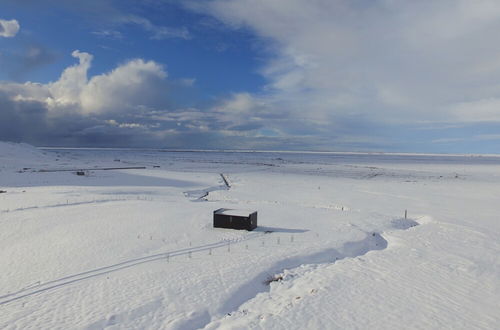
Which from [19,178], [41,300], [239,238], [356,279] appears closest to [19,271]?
[41,300]

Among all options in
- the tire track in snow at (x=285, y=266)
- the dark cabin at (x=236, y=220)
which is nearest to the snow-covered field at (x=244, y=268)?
the tire track in snow at (x=285, y=266)

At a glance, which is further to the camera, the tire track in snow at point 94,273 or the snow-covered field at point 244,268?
the tire track in snow at point 94,273

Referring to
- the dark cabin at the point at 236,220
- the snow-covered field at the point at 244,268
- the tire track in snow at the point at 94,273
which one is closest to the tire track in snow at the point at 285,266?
the snow-covered field at the point at 244,268

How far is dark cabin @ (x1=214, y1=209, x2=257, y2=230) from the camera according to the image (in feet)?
72.2

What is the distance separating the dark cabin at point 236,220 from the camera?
72.2 feet

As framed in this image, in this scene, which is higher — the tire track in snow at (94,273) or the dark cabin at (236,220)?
the dark cabin at (236,220)

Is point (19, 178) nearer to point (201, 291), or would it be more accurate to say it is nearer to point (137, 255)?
point (137, 255)

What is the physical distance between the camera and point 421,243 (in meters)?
20.1

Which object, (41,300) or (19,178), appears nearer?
(41,300)

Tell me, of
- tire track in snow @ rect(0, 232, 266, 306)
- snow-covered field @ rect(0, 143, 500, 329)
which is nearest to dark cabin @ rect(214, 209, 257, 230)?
snow-covered field @ rect(0, 143, 500, 329)

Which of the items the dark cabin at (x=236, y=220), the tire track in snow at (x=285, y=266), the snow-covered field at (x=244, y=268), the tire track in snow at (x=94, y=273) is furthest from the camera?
the dark cabin at (x=236, y=220)

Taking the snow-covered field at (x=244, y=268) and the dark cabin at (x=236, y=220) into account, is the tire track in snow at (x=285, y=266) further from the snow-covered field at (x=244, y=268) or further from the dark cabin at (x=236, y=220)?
the dark cabin at (x=236, y=220)

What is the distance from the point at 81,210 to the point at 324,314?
22638 mm

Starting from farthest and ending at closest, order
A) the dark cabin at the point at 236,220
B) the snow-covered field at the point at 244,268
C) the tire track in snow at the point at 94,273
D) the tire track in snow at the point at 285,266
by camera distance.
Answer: the dark cabin at the point at 236,220, the tire track in snow at the point at 94,273, the tire track in snow at the point at 285,266, the snow-covered field at the point at 244,268
